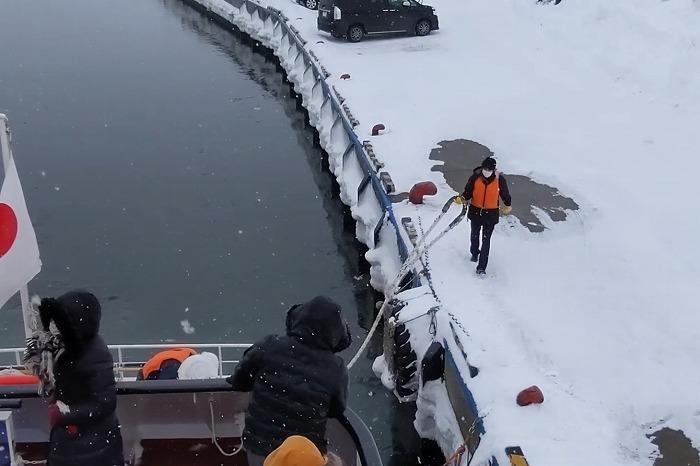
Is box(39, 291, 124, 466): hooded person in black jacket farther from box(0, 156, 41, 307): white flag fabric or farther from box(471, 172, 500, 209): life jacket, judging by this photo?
box(471, 172, 500, 209): life jacket

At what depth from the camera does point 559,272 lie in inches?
360

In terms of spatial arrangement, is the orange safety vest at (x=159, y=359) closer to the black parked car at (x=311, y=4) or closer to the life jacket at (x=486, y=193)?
the life jacket at (x=486, y=193)

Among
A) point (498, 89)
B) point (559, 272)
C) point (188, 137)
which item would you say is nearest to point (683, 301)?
point (559, 272)

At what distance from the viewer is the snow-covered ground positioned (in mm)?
6785

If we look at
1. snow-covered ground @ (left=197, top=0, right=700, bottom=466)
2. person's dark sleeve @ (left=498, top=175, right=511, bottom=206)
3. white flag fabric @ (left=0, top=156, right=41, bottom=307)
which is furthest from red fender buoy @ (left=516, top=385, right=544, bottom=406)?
white flag fabric @ (left=0, top=156, right=41, bottom=307)

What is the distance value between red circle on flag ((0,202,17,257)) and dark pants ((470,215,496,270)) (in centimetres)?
526

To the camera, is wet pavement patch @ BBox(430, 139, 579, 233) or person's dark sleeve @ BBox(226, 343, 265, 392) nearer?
person's dark sleeve @ BBox(226, 343, 265, 392)

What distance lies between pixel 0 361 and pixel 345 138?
764cm

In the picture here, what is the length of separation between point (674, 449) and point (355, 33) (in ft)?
57.9

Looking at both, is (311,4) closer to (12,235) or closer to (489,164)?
(489,164)

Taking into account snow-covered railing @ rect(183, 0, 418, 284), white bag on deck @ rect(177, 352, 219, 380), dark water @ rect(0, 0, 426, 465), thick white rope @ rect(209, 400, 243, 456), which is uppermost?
white bag on deck @ rect(177, 352, 219, 380)

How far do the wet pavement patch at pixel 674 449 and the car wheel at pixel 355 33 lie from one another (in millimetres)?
17360

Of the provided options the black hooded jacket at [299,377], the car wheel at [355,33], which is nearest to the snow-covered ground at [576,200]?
the car wheel at [355,33]

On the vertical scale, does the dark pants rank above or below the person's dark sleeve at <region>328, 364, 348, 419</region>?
below
